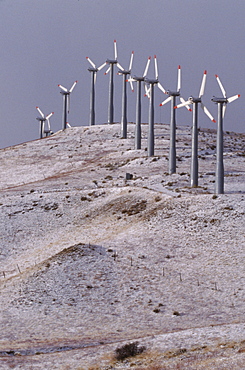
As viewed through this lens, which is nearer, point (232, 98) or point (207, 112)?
point (232, 98)

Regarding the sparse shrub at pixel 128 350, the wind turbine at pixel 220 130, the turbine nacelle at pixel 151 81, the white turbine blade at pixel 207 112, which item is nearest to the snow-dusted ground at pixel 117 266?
the sparse shrub at pixel 128 350

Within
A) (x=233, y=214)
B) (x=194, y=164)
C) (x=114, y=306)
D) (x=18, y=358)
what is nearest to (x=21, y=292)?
(x=114, y=306)

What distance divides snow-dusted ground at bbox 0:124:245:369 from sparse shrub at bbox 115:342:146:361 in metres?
0.56

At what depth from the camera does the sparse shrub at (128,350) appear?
30.5 meters

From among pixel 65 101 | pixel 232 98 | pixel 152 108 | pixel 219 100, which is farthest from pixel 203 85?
pixel 65 101

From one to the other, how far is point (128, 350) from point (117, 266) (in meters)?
17.6

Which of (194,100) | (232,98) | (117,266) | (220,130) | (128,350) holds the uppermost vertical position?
(232,98)

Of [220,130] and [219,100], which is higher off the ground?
[219,100]

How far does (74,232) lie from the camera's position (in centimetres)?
6406

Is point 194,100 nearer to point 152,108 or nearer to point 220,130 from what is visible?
point 220,130

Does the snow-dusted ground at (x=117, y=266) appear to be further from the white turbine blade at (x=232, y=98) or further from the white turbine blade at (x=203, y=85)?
the white turbine blade at (x=203, y=85)

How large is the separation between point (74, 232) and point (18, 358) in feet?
107

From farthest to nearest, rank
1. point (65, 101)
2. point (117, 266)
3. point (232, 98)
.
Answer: point (65, 101) < point (232, 98) < point (117, 266)

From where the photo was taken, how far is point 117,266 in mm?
48438
